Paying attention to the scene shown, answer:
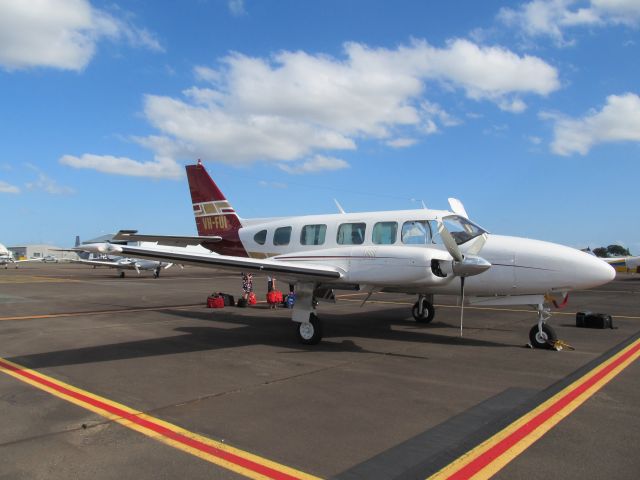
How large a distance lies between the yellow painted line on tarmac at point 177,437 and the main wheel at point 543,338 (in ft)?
22.6

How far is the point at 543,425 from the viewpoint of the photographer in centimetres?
489

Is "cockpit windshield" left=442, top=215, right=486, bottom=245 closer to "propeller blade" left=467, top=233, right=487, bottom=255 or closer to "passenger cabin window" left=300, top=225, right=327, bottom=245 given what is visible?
"propeller blade" left=467, top=233, right=487, bottom=255

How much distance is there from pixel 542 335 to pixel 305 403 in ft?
18.5

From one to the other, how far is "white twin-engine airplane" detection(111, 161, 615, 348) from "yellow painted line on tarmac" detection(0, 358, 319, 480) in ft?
8.09

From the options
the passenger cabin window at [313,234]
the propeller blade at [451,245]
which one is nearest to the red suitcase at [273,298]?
the passenger cabin window at [313,234]

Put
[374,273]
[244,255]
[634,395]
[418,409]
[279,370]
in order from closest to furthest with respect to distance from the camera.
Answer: [418,409] < [634,395] < [279,370] < [374,273] < [244,255]

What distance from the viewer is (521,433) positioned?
4.68 m

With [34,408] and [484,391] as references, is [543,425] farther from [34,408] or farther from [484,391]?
[34,408]

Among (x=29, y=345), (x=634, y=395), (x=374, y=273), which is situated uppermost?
(x=374, y=273)

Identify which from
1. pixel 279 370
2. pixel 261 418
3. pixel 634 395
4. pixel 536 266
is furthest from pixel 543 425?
pixel 536 266

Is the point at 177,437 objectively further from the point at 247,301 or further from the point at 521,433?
the point at 247,301

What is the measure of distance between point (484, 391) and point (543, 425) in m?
1.34

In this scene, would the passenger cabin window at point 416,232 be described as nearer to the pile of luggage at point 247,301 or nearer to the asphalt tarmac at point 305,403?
the asphalt tarmac at point 305,403

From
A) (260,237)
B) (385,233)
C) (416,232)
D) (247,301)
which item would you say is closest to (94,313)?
(247,301)
